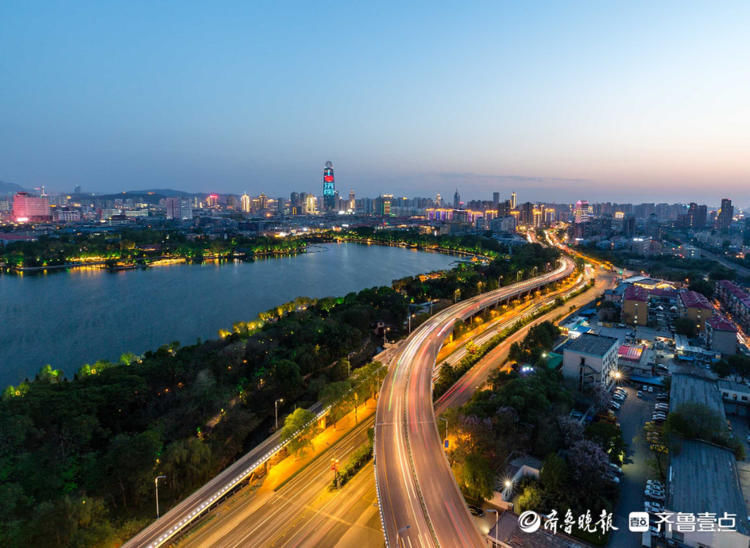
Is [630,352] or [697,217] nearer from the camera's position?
[630,352]

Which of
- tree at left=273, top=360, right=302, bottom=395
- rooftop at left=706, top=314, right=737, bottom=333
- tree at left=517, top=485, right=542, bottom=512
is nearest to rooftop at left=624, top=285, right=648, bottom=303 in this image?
rooftop at left=706, top=314, right=737, bottom=333

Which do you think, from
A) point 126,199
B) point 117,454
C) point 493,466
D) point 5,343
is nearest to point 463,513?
point 493,466

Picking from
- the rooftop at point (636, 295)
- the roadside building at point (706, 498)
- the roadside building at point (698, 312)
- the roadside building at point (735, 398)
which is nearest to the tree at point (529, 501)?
the roadside building at point (706, 498)

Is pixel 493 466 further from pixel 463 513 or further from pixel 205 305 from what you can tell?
pixel 205 305

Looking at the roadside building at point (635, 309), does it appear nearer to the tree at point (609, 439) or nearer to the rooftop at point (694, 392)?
the rooftop at point (694, 392)

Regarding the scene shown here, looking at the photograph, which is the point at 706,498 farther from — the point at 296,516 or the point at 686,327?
the point at 686,327

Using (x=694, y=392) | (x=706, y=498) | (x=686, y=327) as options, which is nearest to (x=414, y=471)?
(x=706, y=498)
